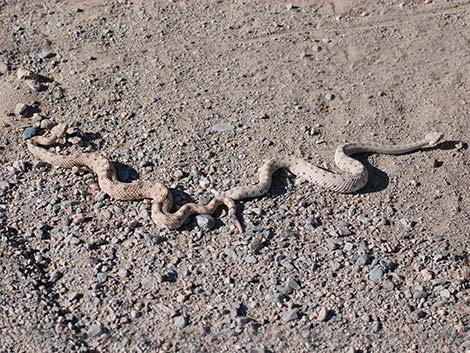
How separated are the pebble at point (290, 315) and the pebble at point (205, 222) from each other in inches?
63.8

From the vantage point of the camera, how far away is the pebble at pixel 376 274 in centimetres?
921

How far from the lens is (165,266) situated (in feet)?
30.8

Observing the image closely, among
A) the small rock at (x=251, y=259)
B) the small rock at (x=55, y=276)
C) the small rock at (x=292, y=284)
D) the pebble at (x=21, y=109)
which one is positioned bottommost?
the small rock at (x=292, y=284)

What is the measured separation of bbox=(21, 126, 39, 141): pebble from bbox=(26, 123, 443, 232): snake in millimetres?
123

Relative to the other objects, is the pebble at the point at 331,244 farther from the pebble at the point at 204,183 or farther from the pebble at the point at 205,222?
the pebble at the point at 204,183

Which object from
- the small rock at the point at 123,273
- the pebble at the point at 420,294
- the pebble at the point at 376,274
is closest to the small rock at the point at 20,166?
the small rock at the point at 123,273

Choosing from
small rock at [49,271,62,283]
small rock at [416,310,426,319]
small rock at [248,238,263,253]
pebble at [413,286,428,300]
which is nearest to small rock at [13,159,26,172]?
small rock at [49,271,62,283]

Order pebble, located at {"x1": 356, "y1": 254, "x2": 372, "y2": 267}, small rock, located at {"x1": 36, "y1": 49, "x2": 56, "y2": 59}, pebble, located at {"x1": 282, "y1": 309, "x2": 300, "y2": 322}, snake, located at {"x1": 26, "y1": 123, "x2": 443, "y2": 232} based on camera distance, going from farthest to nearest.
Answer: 1. small rock, located at {"x1": 36, "y1": 49, "x2": 56, "y2": 59}
2. snake, located at {"x1": 26, "y1": 123, "x2": 443, "y2": 232}
3. pebble, located at {"x1": 356, "y1": 254, "x2": 372, "y2": 267}
4. pebble, located at {"x1": 282, "y1": 309, "x2": 300, "y2": 322}

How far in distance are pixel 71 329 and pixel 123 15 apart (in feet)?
22.5

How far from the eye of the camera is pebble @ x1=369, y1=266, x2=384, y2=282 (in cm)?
921

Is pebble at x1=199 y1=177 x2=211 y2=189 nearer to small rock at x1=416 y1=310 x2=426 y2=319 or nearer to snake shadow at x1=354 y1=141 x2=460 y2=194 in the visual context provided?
snake shadow at x1=354 y1=141 x2=460 y2=194

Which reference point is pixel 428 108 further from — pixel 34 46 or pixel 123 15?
pixel 34 46

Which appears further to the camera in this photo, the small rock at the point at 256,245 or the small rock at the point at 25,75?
the small rock at the point at 25,75

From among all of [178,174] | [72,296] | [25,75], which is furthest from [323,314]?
[25,75]
